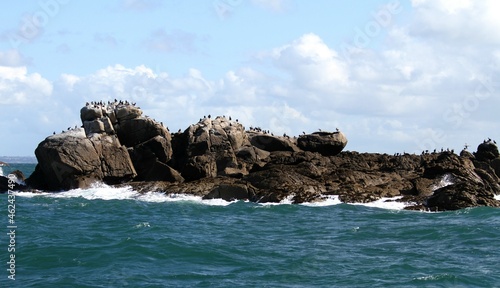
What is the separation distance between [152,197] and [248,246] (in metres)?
23.5

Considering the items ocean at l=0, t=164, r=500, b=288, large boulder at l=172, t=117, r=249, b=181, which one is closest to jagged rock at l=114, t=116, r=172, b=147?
large boulder at l=172, t=117, r=249, b=181

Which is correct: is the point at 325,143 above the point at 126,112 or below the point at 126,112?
below

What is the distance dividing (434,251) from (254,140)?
34.6m

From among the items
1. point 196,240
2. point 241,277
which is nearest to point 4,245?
point 196,240

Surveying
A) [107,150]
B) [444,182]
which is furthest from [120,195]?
[444,182]

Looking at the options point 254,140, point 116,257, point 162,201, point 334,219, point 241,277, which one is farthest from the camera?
point 254,140

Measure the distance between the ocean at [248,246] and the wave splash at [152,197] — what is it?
0.68 metres

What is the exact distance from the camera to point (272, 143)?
65.0m

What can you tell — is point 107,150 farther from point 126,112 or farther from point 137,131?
point 126,112

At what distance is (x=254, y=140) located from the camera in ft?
215

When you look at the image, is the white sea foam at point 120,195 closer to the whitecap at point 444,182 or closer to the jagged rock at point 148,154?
the jagged rock at point 148,154

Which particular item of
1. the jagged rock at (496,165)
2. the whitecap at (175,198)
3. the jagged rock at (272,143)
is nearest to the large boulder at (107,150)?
the whitecap at (175,198)

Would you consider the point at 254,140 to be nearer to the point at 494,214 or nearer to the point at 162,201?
the point at 162,201

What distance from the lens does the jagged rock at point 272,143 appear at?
64688 millimetres
